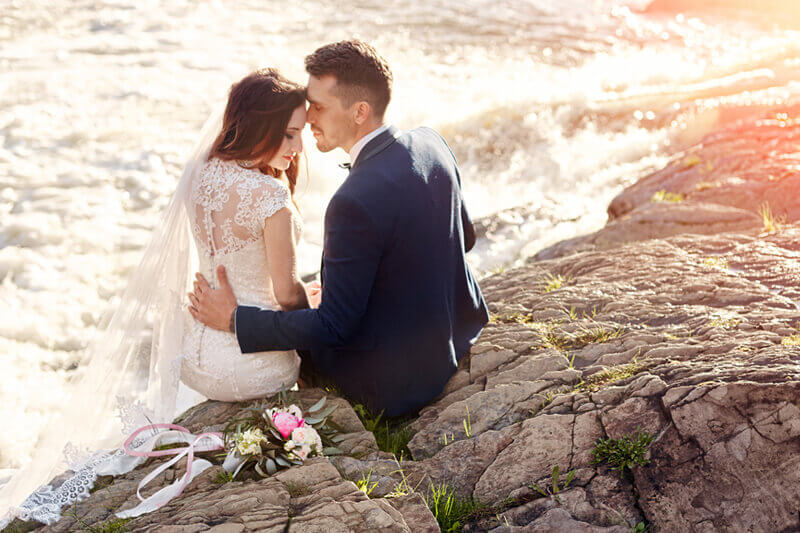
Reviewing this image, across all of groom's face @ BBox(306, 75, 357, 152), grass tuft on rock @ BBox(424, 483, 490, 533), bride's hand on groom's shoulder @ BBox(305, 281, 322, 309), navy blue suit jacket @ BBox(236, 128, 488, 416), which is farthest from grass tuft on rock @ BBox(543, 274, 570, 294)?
grass tuft on rock @ BBox(424, 483, 490, 533)

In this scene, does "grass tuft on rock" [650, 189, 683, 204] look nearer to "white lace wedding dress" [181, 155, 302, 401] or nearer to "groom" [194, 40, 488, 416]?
"groom" [194, 40, 488, 416]

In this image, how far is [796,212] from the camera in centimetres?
609

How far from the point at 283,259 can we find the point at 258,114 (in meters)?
0.77

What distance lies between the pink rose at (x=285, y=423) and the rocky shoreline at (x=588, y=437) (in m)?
0.18

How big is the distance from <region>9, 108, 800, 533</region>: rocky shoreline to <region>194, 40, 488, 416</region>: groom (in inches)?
10.5

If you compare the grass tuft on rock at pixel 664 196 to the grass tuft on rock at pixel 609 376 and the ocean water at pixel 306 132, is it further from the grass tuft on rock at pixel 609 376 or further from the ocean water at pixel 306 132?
the grass tuft on rock at pixel 609 376

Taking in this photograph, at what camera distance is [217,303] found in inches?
140

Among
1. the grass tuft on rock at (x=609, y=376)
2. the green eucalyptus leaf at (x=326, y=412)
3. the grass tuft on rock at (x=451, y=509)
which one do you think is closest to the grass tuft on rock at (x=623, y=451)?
the grass tuft on rock at (x=609, y=376)

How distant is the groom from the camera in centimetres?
321

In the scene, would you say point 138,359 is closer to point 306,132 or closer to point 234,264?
point 234,264

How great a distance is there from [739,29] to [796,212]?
794 inches

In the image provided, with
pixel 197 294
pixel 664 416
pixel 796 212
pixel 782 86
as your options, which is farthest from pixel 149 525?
pixel 782 86

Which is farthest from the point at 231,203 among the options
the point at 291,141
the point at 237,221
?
the point at 291,141

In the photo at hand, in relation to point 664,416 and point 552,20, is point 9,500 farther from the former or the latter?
point 552,20
